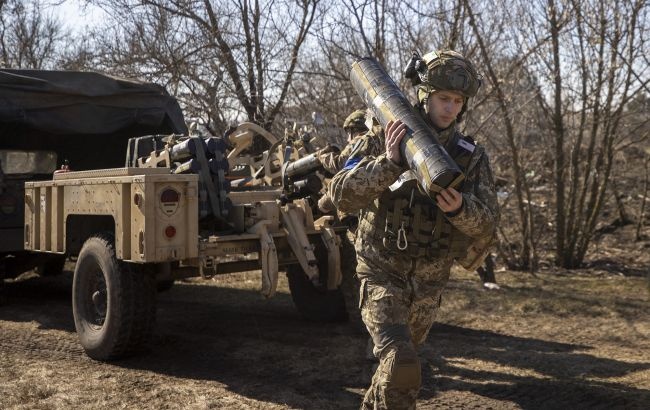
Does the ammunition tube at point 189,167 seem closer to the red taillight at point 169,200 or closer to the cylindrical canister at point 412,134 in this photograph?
the red taillight at point 169,200

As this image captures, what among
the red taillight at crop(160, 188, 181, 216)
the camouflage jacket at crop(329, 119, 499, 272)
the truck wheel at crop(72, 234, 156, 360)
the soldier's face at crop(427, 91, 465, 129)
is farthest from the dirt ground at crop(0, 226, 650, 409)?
the soldier's face at crop(427, 91, 465, 129)

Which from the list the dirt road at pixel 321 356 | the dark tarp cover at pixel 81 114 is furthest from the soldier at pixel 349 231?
the dark tarp cover at pixel 81 114

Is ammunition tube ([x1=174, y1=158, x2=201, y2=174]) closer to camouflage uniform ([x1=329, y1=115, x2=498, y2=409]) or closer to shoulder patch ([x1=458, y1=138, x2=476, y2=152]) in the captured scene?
camouflage uniform ([x1=329, y1=115, x2=498, y2=409])

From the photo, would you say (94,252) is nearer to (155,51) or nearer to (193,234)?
(193,234)

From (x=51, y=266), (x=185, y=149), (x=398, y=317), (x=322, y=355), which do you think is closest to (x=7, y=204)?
(x=51, y=266)

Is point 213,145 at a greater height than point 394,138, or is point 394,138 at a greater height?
point 213,145

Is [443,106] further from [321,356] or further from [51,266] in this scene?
[51,266]

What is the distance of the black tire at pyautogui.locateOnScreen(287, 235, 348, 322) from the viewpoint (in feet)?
20.3

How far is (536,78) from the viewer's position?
842 centimetres

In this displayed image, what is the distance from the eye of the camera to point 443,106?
3.18 metres

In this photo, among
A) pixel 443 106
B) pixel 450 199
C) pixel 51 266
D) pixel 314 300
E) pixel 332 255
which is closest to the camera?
pixel 450 199

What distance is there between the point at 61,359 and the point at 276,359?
1.49 meters

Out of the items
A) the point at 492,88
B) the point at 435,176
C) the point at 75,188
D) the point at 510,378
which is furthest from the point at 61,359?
the point at 492,88

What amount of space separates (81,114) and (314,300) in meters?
3.06
